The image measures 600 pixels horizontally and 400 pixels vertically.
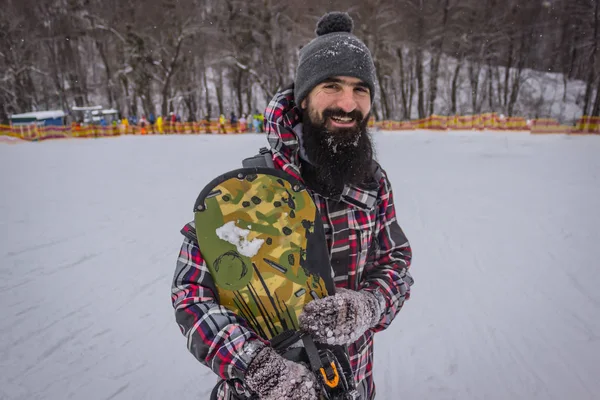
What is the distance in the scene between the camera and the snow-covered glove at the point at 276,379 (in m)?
1.08

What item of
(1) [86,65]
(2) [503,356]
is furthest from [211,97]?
(2) [503,356]

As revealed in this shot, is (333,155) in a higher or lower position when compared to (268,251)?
higher

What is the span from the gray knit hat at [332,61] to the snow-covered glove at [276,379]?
1.09m

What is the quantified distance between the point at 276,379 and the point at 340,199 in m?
0.73

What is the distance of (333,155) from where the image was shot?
4.96 ft

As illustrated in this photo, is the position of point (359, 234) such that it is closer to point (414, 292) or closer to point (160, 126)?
point (414, 292)

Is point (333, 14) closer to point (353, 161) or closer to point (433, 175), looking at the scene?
point (353, 161)

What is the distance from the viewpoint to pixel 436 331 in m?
3.62

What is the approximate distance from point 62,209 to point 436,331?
23.6ft

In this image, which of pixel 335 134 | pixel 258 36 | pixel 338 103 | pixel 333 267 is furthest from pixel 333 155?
pixel 258 36

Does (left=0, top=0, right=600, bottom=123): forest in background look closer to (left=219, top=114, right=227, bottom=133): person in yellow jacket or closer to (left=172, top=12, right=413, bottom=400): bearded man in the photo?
(left=219, top=114, right=227, bottom=133): person in yellow jacket

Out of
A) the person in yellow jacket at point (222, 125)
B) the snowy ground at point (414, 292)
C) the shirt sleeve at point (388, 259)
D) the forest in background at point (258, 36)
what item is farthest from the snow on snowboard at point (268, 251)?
the forest in background at point (258, 36)

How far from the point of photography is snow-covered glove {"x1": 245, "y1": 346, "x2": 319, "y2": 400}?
42.3 inches

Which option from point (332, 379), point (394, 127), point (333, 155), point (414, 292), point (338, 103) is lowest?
point (414, 292)
